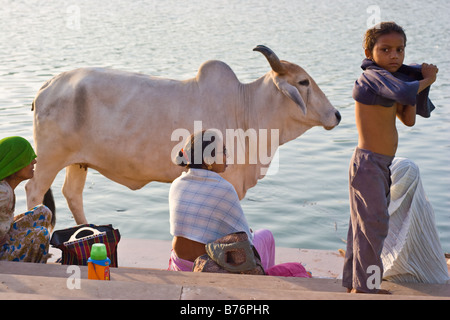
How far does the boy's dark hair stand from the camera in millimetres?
3336

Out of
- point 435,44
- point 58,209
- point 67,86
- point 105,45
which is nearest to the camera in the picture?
point 67,86

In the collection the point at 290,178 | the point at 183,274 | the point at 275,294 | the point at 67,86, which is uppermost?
the point at 67,86

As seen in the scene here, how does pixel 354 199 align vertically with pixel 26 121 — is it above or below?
above

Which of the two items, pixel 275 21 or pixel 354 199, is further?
pixel 275 21

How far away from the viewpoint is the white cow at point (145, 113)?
5.16 metres

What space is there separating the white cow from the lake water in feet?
3.85

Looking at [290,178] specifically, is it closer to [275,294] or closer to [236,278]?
[236,278]

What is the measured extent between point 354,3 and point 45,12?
10689 mm

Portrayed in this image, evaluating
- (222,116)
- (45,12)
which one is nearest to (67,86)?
(222,116)

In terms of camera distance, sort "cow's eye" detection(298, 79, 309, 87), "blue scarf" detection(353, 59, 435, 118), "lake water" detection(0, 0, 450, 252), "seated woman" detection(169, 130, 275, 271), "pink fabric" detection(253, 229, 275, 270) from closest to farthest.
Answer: "blue scarf" detection(353, 59, 435, 118) < "seated woman" detection(169, 130, 275, 271) < "pink fabric" detection(253, 229, 275, 270) < "cow's eye" detection(298, 79, 309, 87) < "lake water" detection(0, 0, 450, 252)
